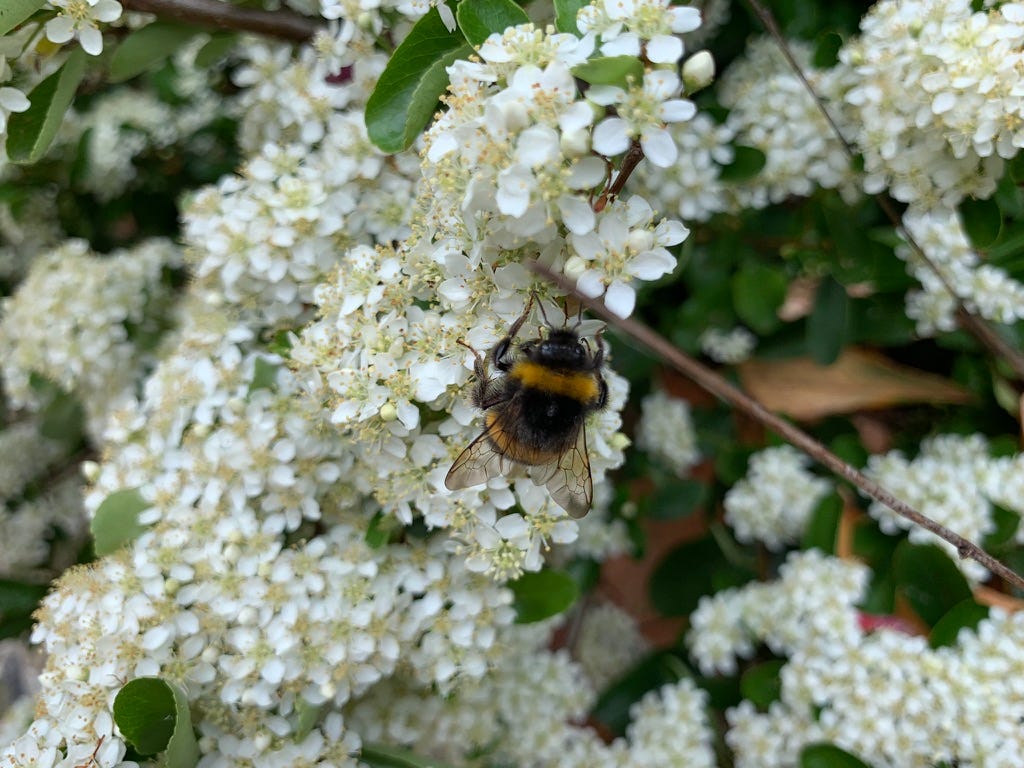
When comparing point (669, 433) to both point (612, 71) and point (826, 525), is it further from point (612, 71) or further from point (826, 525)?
point (612, 71)

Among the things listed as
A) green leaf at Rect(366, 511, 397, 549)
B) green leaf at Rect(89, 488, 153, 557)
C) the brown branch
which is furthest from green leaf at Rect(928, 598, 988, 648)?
the brown branch

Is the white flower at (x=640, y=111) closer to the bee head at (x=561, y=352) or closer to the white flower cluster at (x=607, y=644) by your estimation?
the bee head at (x=561, y=352)

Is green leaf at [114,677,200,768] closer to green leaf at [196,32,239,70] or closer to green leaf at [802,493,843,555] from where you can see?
green leaf at [196,32,239,70]

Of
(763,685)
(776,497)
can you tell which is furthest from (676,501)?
(763,685)

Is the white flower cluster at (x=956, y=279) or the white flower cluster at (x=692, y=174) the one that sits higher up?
the white flower cluster at (x=692, y=174)

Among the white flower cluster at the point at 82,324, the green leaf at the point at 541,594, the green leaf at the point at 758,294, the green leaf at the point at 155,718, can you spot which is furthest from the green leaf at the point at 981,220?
the white flower cluster at the point at 82,324

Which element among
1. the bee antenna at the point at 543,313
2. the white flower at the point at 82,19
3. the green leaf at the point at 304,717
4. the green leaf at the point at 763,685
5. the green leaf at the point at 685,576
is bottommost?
the green leaf at the point at 685,576
